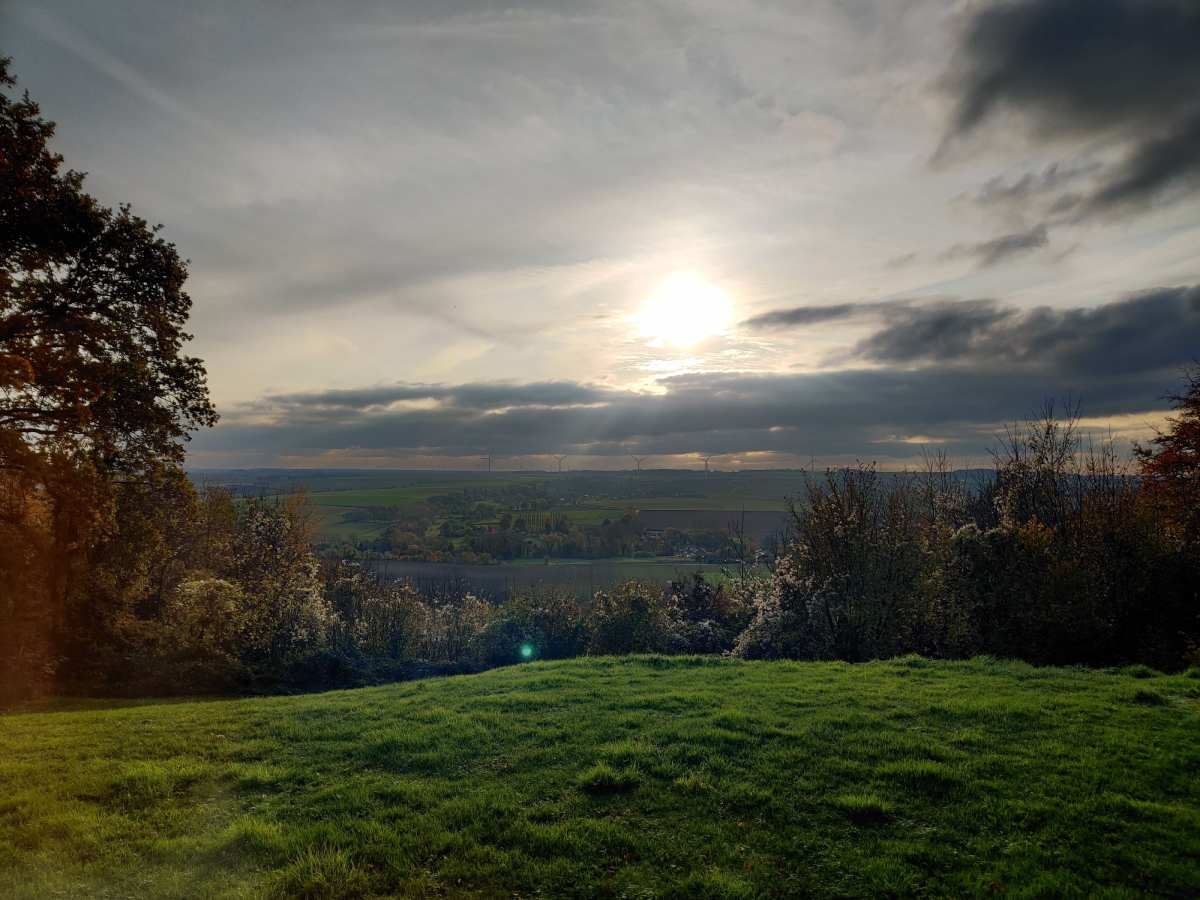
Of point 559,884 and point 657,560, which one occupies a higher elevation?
point 559,884

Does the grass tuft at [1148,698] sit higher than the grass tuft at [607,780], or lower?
lower

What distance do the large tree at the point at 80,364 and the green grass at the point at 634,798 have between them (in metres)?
6.09

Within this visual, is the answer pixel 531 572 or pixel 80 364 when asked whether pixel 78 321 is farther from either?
pixel 531 572

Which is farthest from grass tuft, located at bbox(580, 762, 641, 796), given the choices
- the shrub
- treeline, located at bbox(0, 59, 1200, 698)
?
the shrub

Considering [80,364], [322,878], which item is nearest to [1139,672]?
[322,878]

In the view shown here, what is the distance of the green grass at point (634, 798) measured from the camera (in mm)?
7395

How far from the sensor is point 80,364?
1556 centimetres

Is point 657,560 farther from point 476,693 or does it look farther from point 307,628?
point 476,693

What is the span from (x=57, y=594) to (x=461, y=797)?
1160 inches

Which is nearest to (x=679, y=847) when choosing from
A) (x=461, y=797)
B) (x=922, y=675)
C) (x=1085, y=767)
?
(x=461, y=797)

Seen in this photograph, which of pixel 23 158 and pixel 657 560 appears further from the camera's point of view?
pixel 657 560

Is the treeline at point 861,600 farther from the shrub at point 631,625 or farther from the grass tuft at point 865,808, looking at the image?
the grass tuft at point 865,808

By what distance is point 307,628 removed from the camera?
44.3 meters

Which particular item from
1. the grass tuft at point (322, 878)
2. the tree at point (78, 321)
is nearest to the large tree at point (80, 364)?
the tree at point (78, 321)
